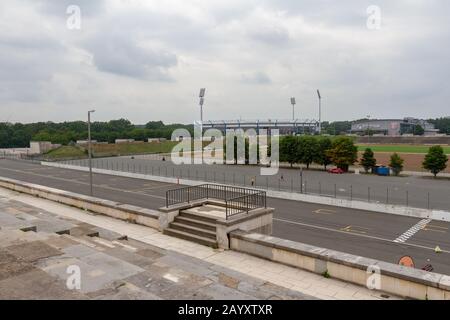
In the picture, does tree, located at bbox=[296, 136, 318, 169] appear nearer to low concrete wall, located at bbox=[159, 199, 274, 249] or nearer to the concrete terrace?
low concrete wall, located at bbox=[159, 199, 274, 249]

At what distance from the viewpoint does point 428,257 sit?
61.4ft

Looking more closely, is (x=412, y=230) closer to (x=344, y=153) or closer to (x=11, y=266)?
(x=11, y=266)

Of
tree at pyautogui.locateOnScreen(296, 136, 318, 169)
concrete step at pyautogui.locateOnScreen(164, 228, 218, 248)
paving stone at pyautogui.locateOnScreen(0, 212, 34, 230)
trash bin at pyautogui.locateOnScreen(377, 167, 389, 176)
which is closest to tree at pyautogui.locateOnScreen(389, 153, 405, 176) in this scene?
trash bin at pyautogui.locateOnScreen(377, 167, 389, 176)

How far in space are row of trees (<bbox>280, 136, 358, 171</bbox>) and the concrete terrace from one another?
163 feet

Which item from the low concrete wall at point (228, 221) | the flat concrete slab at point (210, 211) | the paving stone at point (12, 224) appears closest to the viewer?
the low concrete wall at point (228, 221)

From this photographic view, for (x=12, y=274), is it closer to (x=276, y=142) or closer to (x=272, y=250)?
(x=272, y=250)

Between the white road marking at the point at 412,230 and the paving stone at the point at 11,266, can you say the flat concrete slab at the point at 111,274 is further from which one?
the white road marking at the point at 412,230

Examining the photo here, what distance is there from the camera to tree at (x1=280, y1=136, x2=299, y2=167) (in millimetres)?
62812

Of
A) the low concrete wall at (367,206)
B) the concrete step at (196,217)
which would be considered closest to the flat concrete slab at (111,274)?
the concrete step at (196,217)

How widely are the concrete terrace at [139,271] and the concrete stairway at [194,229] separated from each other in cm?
29

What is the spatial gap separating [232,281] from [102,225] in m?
8.65

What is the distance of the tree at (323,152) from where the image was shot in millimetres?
59500

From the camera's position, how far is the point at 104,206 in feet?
54.0

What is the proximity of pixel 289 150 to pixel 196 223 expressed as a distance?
5291cm
